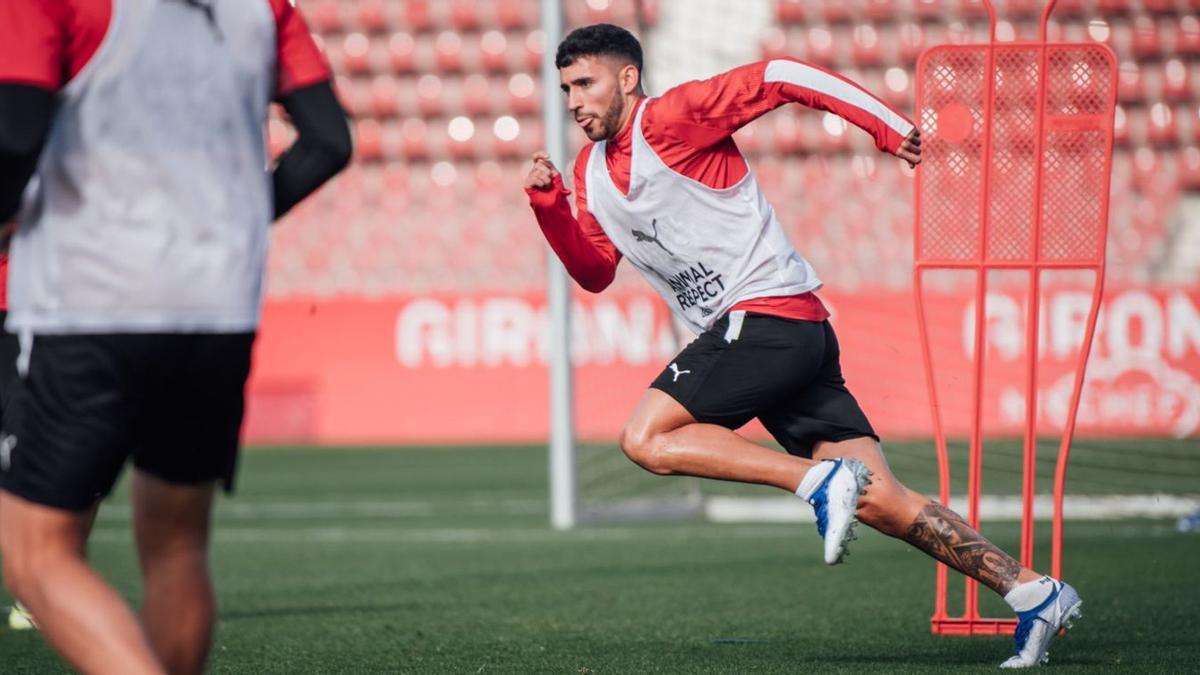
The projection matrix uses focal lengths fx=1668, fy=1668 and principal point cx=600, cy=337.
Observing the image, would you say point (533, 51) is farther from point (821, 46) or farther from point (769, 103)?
point (769, 103)

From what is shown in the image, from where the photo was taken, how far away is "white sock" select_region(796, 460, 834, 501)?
184 inches

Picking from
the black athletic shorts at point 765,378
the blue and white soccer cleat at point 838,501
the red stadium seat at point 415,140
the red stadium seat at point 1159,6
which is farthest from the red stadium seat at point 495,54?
the blue and white soccer cleat at point 838,501

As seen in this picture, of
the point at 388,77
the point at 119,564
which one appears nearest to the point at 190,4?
the point at 119,564

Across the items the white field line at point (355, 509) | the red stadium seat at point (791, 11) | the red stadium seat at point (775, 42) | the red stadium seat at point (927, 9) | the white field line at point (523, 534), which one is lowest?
the white field line at point (355, 509)

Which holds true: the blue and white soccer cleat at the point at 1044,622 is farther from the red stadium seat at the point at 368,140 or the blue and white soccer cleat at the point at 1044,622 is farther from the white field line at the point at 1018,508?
the red stadium seat at the point at 368,140

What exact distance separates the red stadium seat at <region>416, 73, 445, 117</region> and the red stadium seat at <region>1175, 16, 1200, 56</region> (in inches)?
330

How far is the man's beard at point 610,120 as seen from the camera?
16.9 feet

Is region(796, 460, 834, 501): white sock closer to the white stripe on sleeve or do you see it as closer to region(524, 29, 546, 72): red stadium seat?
the white stripe on sleeve

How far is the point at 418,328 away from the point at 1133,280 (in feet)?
22.0

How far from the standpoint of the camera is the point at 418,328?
16031 mm

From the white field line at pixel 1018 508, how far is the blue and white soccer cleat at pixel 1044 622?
4.88 metres

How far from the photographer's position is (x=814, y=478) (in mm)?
4691

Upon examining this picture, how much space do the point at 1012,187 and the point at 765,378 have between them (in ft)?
4.77

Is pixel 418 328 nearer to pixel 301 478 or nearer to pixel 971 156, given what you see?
pixel 301 478
